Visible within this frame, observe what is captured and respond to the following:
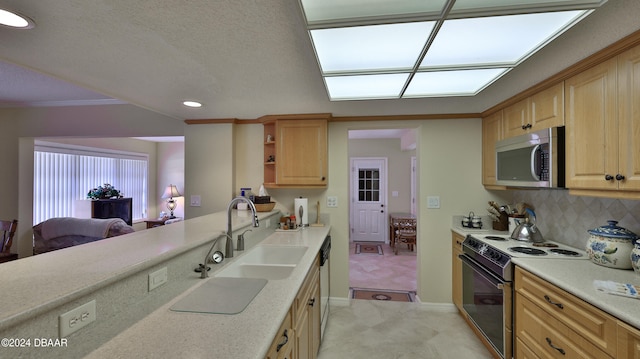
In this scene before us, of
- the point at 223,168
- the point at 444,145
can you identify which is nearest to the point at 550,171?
the point at 444,145

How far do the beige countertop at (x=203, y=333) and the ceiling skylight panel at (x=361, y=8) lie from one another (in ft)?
3.97

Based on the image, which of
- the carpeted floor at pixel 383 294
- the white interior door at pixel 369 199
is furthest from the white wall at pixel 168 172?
the carpeted floor at pixel 383 294

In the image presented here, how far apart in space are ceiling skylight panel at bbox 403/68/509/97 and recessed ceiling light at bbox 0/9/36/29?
1986 millimetres

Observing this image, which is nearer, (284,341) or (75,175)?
(284,341)

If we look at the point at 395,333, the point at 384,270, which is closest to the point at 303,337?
the point at 395,333

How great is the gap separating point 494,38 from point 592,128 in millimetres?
908

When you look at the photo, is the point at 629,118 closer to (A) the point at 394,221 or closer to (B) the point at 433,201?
(B) the point at 433,201

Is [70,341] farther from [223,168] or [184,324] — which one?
[223,168]

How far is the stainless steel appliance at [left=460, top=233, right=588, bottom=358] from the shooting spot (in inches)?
75.9

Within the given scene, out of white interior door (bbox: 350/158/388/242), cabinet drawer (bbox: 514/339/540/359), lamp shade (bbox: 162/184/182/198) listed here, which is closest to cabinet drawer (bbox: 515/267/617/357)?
cabinet drawer (bbox: 514/339/540/359)

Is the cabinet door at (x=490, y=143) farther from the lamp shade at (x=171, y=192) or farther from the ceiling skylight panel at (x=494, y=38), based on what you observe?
the lamp shade at (x=171, y=192)

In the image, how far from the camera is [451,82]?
1889mm

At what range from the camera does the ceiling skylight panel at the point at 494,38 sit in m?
1.13

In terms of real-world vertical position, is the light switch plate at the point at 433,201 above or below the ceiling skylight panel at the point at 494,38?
below
